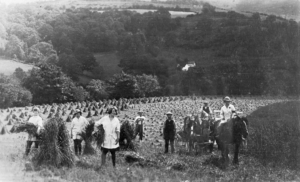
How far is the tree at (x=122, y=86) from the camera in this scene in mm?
66062

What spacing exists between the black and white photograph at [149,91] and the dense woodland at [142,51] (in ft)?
0.88

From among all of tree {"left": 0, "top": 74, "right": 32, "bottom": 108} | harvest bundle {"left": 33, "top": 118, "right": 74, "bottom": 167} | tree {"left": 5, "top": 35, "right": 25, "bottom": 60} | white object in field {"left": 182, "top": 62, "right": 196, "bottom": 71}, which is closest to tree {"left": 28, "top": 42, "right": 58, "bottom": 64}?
tree {"left": 5, "top": 35, "right": 25, "bottom": 60}

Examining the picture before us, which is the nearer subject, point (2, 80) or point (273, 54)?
point (2, 80)

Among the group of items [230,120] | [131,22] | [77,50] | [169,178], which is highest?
[131,22]

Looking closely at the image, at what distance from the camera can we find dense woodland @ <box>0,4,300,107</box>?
44.4m

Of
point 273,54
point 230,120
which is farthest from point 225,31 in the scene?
point 230,120

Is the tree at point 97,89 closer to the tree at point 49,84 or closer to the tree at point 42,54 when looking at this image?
the tree at point 49,84

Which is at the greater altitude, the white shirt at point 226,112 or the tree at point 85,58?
the tree at point 85,58

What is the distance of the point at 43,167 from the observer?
12.9 m

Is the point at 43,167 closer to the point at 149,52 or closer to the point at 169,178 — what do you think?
the point at 169,178

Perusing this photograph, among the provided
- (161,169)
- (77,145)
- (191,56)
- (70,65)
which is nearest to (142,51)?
(191,56)

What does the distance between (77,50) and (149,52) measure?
40.8 meters

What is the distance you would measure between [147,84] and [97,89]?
53.2 feet

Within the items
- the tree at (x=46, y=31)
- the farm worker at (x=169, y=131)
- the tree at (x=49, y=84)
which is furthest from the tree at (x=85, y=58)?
the farm worker at (x=169, y=131)
